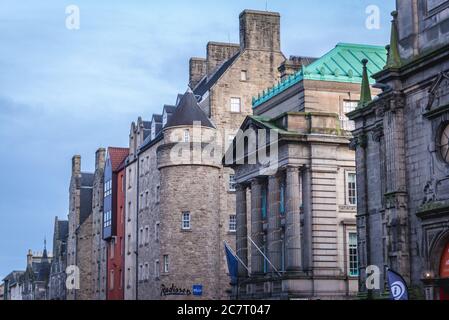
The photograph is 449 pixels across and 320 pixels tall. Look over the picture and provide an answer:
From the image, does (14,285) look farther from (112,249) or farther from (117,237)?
(117,237)

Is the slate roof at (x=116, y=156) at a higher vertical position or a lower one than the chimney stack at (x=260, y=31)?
lower

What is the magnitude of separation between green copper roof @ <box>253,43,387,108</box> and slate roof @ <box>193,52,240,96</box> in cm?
1323

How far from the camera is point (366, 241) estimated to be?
113ft

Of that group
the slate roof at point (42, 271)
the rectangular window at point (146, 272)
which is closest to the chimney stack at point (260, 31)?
the rectangular window at point (146, 272)

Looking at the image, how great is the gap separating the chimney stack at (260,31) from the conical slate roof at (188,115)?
6.16 metres

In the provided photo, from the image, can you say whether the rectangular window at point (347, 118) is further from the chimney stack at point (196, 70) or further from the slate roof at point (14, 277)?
the slate roof at point (14, 277)

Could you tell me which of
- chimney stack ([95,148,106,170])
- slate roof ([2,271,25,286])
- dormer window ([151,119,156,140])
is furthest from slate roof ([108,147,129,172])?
slate roof ([2,271,25,286])

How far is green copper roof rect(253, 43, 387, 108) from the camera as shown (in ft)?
156

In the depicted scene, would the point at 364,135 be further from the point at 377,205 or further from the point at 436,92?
the point at 436,92

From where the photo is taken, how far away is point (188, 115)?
62188 millimetres

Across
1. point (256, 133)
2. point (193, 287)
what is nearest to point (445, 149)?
point (256, 133)

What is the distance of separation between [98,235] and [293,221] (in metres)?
49.1

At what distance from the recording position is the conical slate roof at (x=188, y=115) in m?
62.0
